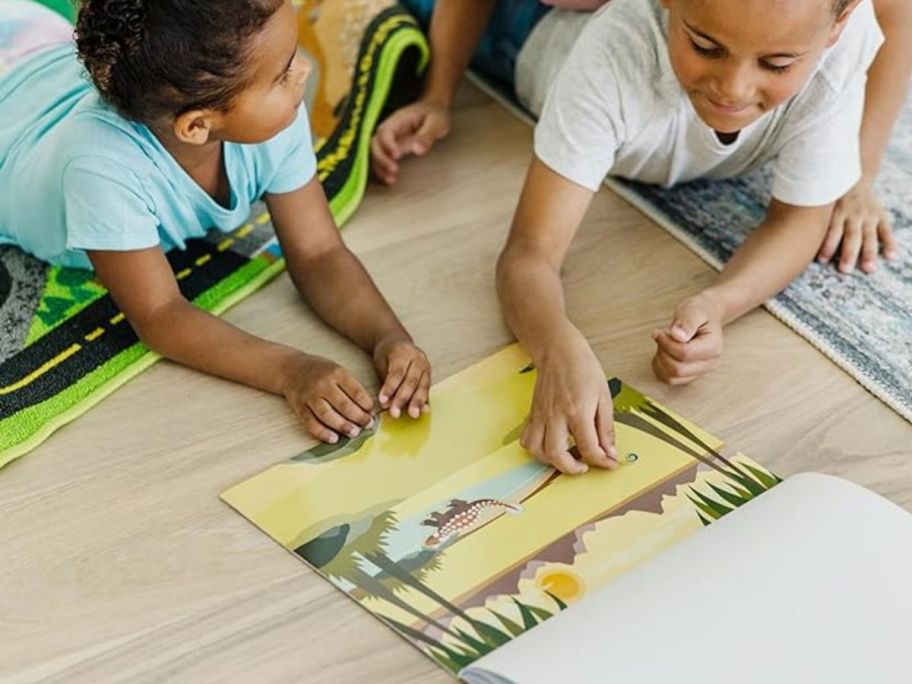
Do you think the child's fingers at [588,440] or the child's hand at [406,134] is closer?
the child's fingers at [588,440]

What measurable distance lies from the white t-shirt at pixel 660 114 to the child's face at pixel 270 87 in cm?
23

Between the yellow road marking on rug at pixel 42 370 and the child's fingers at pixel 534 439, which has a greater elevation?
the child's fingers at pixel 534 439

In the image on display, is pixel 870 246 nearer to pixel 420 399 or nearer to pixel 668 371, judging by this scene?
pixel 668 371

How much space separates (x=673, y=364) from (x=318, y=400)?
288mm

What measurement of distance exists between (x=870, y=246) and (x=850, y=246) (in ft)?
0.07

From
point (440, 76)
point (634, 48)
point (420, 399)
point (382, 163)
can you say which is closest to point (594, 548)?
point (420, 399)

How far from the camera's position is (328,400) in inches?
44.9

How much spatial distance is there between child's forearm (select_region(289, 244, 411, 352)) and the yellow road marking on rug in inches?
8.0

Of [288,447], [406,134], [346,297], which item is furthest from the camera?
[406,134]

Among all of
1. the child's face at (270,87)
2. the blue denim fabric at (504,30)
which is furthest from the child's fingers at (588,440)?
the blue denim fabric at (504,30)

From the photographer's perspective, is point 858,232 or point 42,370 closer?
point 42,370

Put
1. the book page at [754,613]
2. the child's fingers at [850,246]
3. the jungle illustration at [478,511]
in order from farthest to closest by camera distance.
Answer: the child's fingers at [850,246], the jungle illustration at [478,511], the book page at [754,613]

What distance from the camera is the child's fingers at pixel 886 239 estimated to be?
1.37m

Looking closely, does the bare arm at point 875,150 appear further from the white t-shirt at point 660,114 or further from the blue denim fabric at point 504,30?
the blue denim fabric at point 504,30
